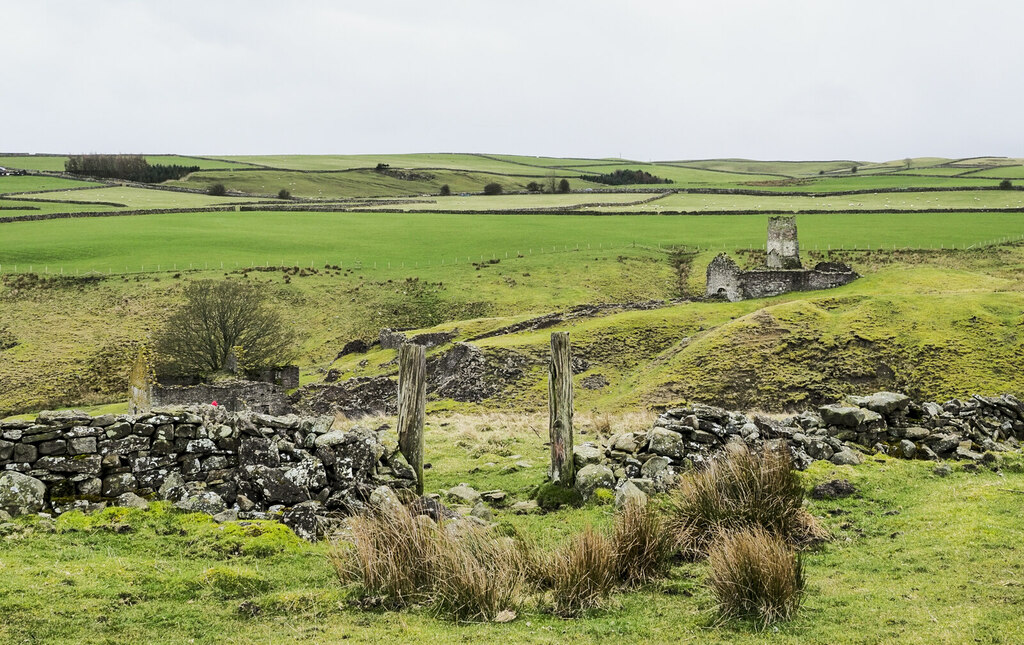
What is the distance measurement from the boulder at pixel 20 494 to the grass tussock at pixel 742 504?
9.52 meters

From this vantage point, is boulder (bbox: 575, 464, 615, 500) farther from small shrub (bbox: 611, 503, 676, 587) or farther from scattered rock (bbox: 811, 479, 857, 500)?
small shrub (bbox: 611, 503, 676, 587)

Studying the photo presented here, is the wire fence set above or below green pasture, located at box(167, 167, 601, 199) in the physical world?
below

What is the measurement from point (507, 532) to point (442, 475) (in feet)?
19.2

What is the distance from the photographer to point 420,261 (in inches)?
3091

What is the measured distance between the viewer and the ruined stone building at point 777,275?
149 ft

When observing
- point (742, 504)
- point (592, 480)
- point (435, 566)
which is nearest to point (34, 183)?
point (592, 480)

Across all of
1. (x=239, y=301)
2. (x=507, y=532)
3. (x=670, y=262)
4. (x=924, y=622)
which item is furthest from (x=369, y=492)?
(x=670, y=262)

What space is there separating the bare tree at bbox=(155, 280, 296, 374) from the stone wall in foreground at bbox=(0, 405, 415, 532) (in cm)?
3439

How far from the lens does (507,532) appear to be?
13.0 meters

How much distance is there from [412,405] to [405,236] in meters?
77.1

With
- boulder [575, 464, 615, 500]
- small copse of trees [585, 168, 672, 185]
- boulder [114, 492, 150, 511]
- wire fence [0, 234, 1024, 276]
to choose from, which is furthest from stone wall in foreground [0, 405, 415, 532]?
small copse of trees [585, 168, 672, 185]

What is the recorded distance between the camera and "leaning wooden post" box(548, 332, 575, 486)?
16.7 meters

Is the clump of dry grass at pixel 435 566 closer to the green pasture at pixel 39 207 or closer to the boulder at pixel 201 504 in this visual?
the boulder at pixel 201 504

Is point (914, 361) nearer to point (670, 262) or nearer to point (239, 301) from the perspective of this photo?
point (239, 301)
